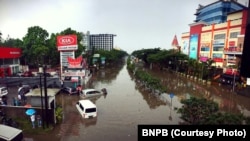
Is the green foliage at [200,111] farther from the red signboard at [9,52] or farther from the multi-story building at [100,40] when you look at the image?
the multi-story building at [100,40]

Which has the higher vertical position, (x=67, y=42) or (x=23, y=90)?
(x=67, y=42)

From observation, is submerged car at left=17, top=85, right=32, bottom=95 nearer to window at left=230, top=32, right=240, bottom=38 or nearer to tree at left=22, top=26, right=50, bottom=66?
tree at left=22, top=26, right=50, bottom=66

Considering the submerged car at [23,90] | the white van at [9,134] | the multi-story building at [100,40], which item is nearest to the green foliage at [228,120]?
the white van at [9,134]

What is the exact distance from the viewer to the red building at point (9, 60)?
125 ft

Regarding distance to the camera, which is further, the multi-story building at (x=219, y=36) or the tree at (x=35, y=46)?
the tree at (x=35, y=46)

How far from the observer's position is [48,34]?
5216 cm

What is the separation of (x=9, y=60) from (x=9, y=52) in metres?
2.43

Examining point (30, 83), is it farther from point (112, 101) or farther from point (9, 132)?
point (9, 132)

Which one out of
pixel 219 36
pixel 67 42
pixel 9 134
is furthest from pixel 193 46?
pixel 9 134

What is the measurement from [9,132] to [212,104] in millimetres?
13302

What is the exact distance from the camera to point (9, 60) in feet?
138

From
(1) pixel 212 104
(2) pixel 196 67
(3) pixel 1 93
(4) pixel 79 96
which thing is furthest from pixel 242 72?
(2) pixel 196 67

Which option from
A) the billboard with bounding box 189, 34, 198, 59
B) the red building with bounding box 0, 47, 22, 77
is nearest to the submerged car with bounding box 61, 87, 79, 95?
the red building with bounding box 0, 47, 22, 77

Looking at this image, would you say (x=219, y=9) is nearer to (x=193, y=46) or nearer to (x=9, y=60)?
(x=193, y=46)
